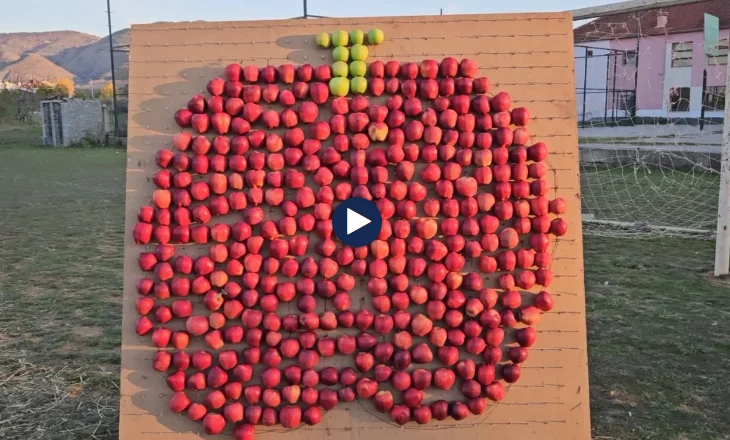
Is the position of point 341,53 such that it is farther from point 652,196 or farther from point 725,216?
point 652,196

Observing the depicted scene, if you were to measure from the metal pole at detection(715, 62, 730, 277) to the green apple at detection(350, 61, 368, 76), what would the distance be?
5.07 m

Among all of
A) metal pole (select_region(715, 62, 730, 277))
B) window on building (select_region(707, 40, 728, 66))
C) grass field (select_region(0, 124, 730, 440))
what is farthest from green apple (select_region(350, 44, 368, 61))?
window on building (select_region(707, 40, 728, 66))

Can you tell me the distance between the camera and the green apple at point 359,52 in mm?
2814

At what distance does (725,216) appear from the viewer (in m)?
6.40

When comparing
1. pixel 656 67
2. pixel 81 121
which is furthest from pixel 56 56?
pixel 656 67

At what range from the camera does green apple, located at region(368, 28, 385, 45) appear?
9.30 ft

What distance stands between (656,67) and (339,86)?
17775mm

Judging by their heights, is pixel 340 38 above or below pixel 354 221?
above

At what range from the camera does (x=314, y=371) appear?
2.65 meters

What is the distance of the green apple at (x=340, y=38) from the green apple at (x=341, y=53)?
24 mm

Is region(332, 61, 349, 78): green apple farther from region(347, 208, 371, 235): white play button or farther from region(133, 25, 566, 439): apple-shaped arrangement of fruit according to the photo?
region(347, 208, 371, 235): white play button

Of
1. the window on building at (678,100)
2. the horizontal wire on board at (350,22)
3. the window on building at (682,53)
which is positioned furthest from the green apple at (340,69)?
the window on building at (682,53)

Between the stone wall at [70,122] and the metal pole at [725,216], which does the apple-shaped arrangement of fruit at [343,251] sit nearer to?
the metal pole at [725,216]

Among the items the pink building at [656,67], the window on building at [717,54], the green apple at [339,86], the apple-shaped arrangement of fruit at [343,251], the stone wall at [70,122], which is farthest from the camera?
the stone wall at [70,122]
